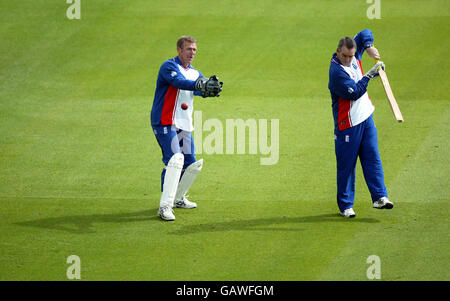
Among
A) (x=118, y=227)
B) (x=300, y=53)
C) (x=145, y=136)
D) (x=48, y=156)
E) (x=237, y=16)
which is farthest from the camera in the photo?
(x=237, y=16)

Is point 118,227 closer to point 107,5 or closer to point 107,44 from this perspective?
point 107,44

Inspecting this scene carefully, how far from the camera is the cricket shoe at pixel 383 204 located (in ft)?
31.0

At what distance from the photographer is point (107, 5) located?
1944 cm

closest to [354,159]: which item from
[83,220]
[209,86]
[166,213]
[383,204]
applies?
[383,204]

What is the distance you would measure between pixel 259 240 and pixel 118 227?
5.89 ft

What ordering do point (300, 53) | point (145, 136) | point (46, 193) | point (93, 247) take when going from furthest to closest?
point (300, 53) → point (145, 136) → point (46, 193) → point (93, 247)

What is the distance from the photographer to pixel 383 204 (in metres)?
9.48

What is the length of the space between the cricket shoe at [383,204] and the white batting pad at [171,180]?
254 cm

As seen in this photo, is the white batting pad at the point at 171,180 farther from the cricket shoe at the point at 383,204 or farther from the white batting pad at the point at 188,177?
the cricket shoe at the point at 383,204

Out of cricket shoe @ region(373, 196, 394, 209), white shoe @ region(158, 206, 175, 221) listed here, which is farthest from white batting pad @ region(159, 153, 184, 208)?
cricket shoe @ region(373, 196, 394, 209)

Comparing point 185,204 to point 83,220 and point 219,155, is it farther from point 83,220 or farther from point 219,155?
point 219,155

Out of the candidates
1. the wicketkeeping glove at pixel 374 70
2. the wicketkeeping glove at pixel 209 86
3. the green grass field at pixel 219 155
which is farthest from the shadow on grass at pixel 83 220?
the wicketkeeping glove at pixel 374 70

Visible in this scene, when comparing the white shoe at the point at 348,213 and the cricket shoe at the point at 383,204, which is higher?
the cricket shoe at the point at 383,204

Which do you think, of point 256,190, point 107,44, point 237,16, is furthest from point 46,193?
point 237,16
